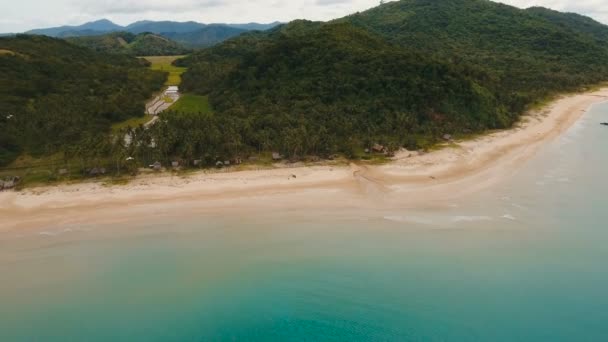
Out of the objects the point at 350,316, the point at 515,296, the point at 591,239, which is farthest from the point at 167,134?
the point at 591,239

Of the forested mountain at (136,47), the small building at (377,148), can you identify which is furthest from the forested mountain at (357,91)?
the forested mountain at (136,47)

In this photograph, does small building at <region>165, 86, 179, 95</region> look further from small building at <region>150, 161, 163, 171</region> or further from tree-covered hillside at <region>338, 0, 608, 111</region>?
tree-covered hillside at <region>338, 0, 608, 111</region>

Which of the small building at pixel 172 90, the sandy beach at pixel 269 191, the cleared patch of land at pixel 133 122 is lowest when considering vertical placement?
the sandy beach at pixel 269 191

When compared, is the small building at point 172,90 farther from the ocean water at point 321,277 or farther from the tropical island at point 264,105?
the ocean water at point 321,277

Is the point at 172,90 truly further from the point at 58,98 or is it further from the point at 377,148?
the point at 377,148

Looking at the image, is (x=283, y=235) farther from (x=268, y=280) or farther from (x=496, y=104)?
(x=496, y=104)
